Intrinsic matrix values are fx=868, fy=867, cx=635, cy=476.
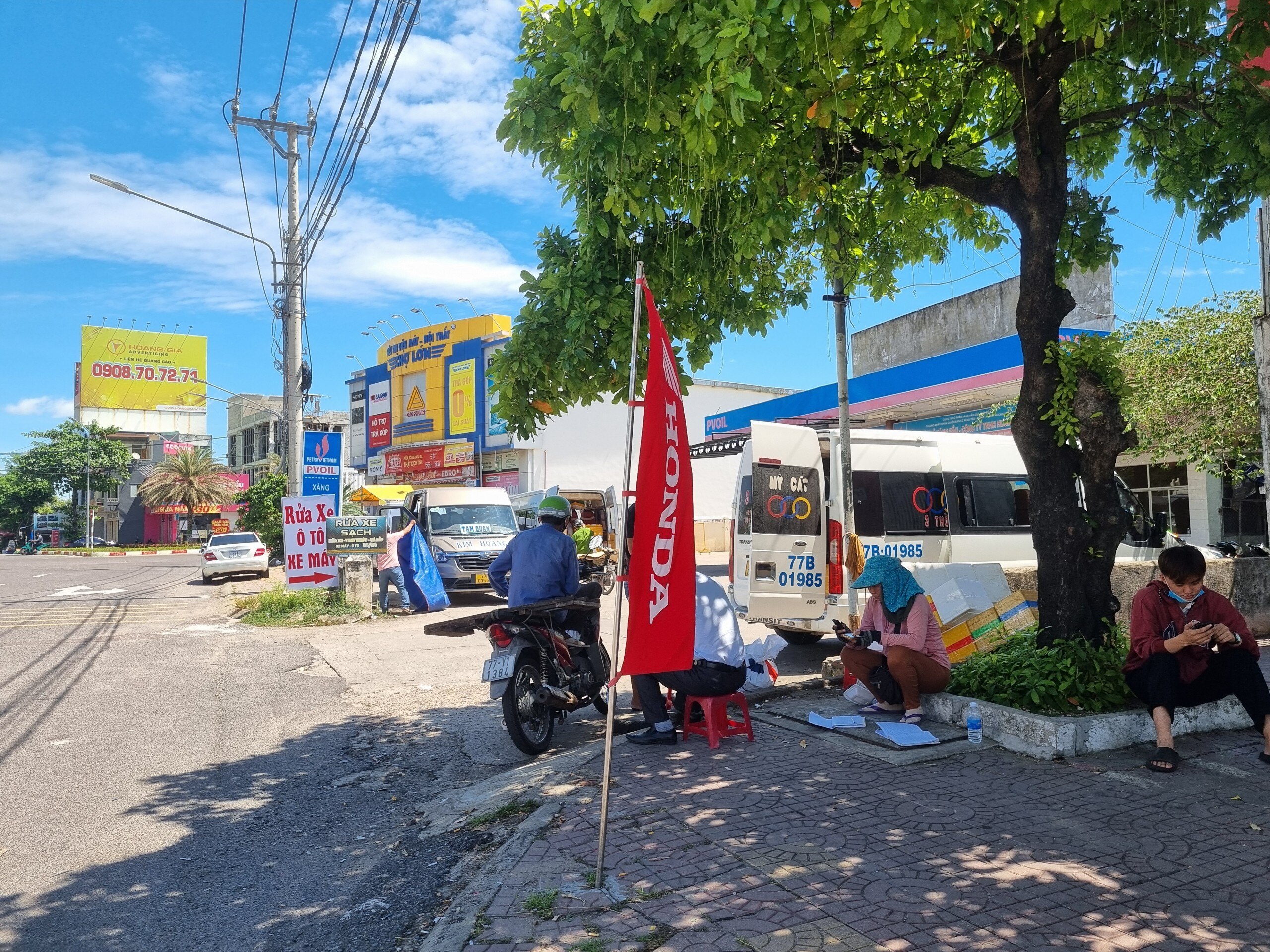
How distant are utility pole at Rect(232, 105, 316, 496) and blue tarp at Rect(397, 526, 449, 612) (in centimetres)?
282

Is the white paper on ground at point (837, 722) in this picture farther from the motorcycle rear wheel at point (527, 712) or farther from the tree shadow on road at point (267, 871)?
the tree shadow on road at point (267, 871)

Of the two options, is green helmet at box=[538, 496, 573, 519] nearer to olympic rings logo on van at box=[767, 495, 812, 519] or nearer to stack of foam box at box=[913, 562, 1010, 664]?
stack of foam box at box=[913, 562, 1010, 664]

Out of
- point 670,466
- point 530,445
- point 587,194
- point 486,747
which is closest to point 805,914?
point 670,466

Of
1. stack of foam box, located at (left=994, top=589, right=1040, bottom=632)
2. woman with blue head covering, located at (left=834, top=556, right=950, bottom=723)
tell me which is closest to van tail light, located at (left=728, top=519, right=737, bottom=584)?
stack of foam box, located at (left=994, top=589, right=1040, bottom=632)

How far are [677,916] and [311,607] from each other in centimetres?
1269

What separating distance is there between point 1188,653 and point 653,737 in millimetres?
3251

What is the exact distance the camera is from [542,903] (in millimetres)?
3467

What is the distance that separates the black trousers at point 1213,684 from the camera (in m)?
4.85

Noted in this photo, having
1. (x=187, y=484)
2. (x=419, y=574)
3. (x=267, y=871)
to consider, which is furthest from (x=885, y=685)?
(x=187, y=484)

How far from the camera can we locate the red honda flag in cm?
351

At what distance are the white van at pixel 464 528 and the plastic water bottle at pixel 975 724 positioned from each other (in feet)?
37.9

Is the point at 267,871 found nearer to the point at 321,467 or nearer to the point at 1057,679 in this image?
the point at 1057,679

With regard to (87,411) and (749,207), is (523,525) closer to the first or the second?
(749,207)

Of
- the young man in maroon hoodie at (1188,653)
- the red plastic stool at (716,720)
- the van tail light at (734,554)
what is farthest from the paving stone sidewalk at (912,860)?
the van tail light at (734,554)
